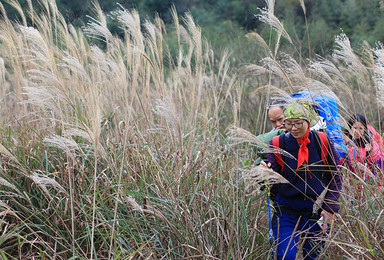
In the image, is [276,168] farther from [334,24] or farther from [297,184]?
[334,24]

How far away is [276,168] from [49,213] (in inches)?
63.4

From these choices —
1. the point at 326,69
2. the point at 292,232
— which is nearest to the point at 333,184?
the point at 292,232

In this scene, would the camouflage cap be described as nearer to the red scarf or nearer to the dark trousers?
the red scarf

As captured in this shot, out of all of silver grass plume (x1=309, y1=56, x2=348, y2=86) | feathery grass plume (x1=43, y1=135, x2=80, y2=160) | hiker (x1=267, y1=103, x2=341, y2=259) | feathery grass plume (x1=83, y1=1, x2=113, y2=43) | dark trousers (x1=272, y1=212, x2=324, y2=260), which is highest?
feathery grass plume (x1=83, y1=1, x2=113, y2=43)

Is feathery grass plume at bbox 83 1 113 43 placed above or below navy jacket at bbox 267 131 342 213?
above

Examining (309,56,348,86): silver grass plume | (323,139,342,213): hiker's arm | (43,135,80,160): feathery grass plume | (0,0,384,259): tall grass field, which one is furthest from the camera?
(309,56,348,86): silver grass plume

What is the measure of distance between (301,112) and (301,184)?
61 cm

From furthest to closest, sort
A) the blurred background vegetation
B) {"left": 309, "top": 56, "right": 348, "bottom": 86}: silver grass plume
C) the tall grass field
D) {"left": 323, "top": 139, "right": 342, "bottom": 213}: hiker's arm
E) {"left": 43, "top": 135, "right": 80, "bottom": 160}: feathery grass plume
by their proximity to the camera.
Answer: the blurred background vegetation
{"left": 309, "top": 56, "right": 348, "bottom": 86}: silver grass plume
{"left": 323, "top": 139, "right": 342, "bottom": 213}: hiker's arm
the tall grass field
{"left": 43, "top": 135, "right": 80, "bottom": 160}: feathery grass plume

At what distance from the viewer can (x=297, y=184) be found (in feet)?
9.75

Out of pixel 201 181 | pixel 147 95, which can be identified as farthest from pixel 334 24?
pixel 201 181

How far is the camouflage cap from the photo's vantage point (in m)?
2.58

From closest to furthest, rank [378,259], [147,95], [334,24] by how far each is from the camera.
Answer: [378,259] < [147,95] < [334,24]

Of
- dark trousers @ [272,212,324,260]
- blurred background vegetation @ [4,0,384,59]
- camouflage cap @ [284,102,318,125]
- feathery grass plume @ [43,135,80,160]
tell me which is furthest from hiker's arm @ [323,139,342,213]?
blurred background vegetation @ [4,0,384,59]

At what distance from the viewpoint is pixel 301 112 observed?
259cm
